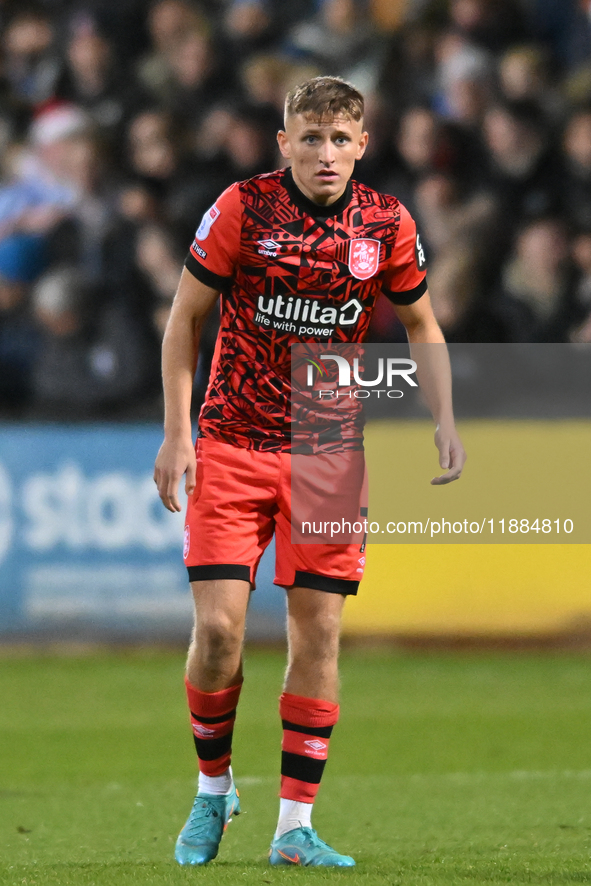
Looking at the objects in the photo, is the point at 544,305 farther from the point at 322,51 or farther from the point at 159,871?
the point at 159,871

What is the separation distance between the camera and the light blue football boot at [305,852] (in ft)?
11.5

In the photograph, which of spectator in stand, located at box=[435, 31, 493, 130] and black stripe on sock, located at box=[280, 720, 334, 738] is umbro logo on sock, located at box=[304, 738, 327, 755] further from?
spectator in stand, located at box=[435, 31, 493, 130]

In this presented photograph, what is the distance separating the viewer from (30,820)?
4.41 metres

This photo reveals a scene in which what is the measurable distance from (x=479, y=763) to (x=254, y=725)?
1.26m

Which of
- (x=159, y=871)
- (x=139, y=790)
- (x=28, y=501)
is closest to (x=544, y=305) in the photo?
(x=28, y=501)

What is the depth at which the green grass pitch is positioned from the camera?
359cm

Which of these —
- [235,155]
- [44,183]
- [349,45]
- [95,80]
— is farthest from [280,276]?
[95,80]

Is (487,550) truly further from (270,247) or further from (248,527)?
(270,247)

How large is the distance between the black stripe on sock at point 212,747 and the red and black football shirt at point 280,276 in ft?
2.69

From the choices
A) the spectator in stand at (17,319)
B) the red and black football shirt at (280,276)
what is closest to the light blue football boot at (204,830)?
the red and black football shirt at (280,276)

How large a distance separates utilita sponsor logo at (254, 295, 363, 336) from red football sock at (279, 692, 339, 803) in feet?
3.30

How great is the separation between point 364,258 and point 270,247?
0.85 ft

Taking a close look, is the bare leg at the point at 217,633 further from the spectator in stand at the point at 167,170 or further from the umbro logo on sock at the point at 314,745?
the spectator in stand at the point at 167,170

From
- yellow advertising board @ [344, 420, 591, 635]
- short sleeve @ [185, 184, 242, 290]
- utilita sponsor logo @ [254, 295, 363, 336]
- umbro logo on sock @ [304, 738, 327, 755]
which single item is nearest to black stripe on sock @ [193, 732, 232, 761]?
umbro logo on sock @ [304, 738, 327, 755]
